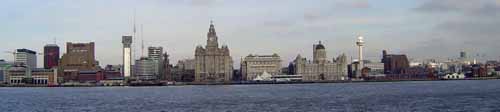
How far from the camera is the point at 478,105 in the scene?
193 ft

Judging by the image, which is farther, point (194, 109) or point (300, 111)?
point (194, 109)

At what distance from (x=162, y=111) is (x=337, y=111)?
13.0 meters

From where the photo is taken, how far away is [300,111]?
182 feet

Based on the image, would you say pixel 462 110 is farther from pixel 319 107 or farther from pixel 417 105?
pixel 319 107

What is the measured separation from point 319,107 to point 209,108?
831 cm

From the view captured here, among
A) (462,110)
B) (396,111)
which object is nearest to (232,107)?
(396,111)

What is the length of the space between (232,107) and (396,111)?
13.8 m

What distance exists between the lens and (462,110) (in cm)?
5409

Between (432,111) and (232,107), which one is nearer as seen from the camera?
(432,111)

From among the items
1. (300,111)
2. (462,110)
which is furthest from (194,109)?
(462,110)

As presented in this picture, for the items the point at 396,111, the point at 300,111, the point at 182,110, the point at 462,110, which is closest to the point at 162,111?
the point at 182,110

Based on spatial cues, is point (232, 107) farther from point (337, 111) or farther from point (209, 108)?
point (337, 111)

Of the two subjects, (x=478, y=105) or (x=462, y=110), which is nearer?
(x=462, y=110)

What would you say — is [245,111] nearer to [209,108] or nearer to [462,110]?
[209,108]
